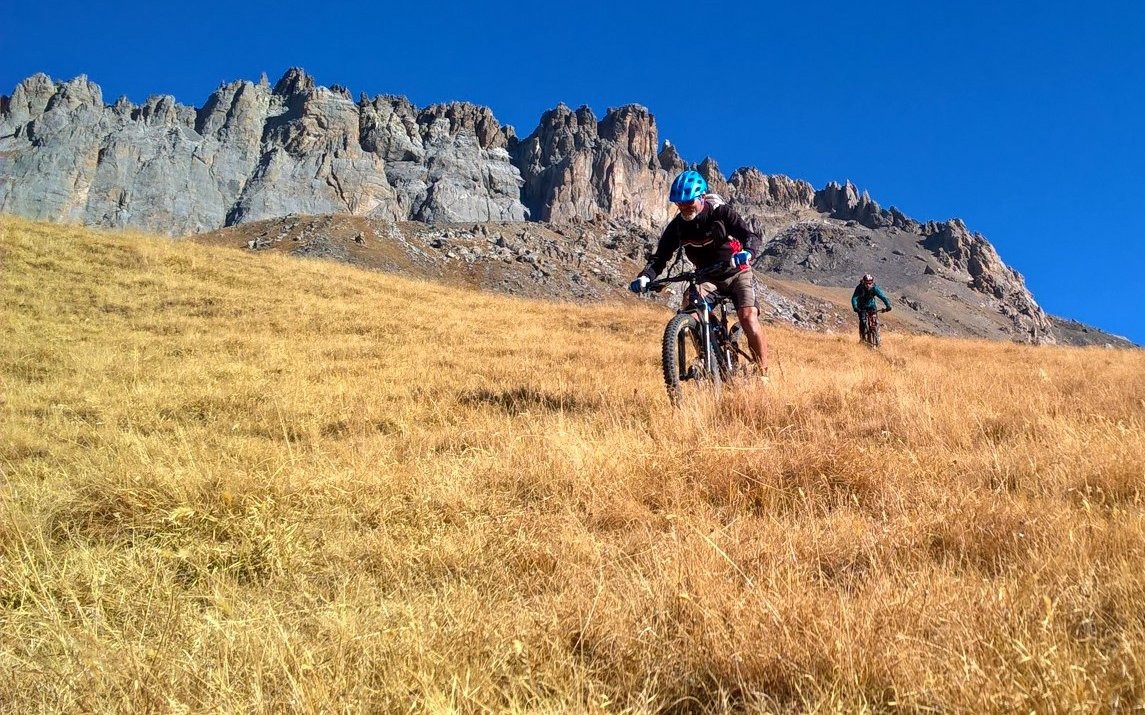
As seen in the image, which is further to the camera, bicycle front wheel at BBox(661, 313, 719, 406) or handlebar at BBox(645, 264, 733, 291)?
handlebar at BBox(645, 264, 733, 291)

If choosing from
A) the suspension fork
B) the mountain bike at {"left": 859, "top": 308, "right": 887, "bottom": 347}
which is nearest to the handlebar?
the suspension fork

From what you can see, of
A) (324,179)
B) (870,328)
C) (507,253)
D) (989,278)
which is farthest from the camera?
(989,278)

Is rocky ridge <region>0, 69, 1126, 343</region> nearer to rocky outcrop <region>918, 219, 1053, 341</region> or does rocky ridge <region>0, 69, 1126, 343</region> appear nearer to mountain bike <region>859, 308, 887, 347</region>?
rocky outcrop <region>918, 219, 1053, 341</region>

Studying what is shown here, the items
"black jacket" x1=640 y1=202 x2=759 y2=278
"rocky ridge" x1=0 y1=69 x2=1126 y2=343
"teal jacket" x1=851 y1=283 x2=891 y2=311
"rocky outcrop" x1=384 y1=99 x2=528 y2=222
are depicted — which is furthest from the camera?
"rocky outcrop" x1=384 y1=99 x2=528 y2=222

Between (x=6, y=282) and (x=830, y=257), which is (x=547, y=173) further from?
(x=6, y=282)

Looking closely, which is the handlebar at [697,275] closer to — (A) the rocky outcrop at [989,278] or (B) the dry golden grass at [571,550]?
(B) the dry golden grass at [571,550]

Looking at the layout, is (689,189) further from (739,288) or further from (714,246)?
(739,288)

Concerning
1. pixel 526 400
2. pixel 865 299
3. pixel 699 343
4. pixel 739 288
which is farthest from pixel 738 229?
pixel 865 299

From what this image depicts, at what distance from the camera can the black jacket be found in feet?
20.3

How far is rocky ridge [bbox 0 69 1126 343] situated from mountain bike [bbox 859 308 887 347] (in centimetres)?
12335

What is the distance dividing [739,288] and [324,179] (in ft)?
598

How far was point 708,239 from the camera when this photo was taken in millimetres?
6250

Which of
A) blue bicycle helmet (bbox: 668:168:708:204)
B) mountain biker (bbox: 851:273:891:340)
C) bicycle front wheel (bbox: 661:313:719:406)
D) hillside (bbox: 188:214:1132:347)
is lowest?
bicycle front wheel (bbox: 661:313:719:406)

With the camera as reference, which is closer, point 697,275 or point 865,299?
point 697,275
